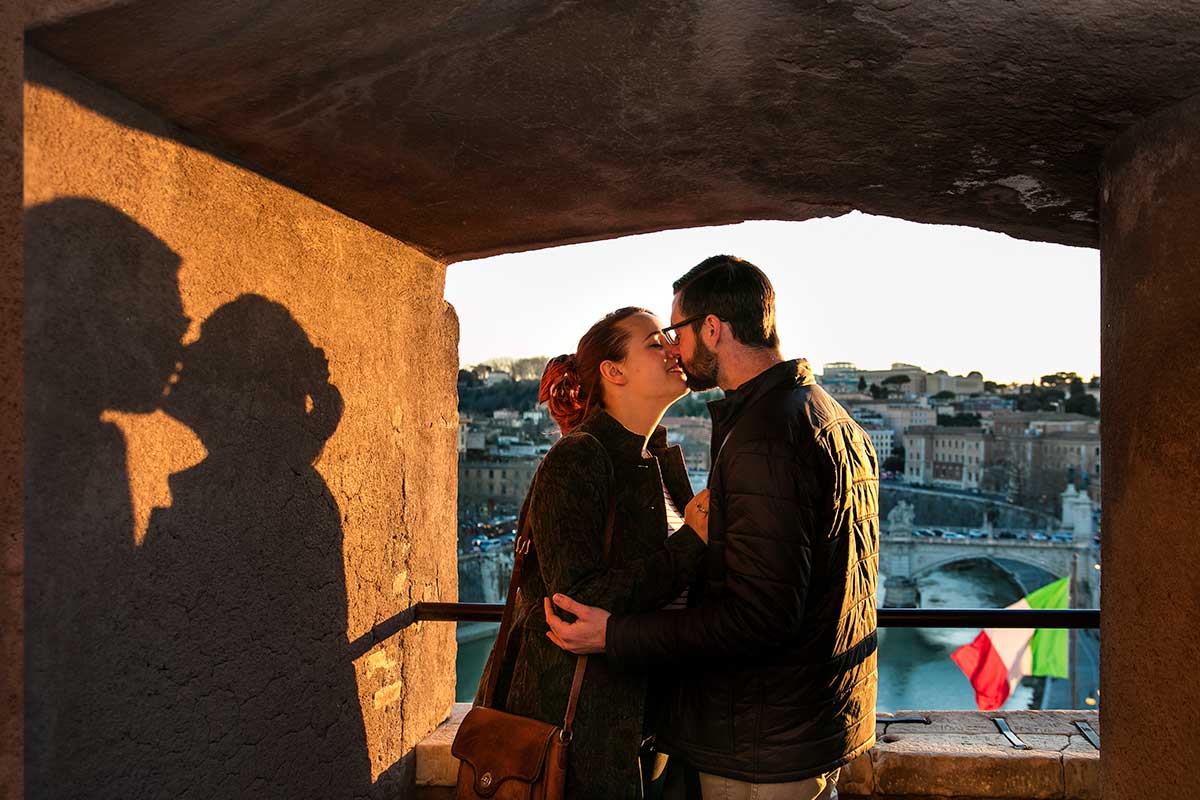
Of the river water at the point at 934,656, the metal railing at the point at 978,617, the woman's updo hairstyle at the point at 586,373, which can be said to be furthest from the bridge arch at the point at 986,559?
the woman's updo hairstyle at the point at 586,373

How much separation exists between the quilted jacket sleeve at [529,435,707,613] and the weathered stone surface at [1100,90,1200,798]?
0.75 meters

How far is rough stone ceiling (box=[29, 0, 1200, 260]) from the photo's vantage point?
4.46 ft

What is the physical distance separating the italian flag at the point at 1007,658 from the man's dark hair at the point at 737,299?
7783 mm

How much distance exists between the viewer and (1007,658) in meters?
13.1

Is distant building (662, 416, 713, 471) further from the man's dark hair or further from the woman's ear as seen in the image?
the man's dark hair

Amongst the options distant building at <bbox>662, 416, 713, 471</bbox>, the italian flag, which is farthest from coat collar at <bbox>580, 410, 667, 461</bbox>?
the italian flag

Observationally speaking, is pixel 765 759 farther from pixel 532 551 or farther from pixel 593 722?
pixel 532 551

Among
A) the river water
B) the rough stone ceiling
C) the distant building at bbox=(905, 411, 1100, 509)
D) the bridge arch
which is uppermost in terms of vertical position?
the rough stone ceiling

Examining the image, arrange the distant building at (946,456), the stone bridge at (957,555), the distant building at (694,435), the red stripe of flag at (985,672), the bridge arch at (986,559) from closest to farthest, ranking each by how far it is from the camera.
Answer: the distant building at (694,435)
the red stripe of flag at (985,672)
the distant building at (946,456)
the stone bridge at (957,555)
the bridge arch at (986,559)

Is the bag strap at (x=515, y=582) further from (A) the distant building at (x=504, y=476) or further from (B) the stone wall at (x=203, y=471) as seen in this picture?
(A) the distant building at (x=504, y=476)

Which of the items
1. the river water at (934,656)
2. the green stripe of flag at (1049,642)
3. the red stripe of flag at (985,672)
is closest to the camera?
the red stripe of flag at (985,672)

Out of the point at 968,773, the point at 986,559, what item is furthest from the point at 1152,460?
the point at 986,559

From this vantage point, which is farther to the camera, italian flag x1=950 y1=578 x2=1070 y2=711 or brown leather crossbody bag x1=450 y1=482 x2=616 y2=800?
italian flag x1=950 y1=578 x2=1070 y2=711

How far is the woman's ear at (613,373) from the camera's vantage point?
1.98 meters
